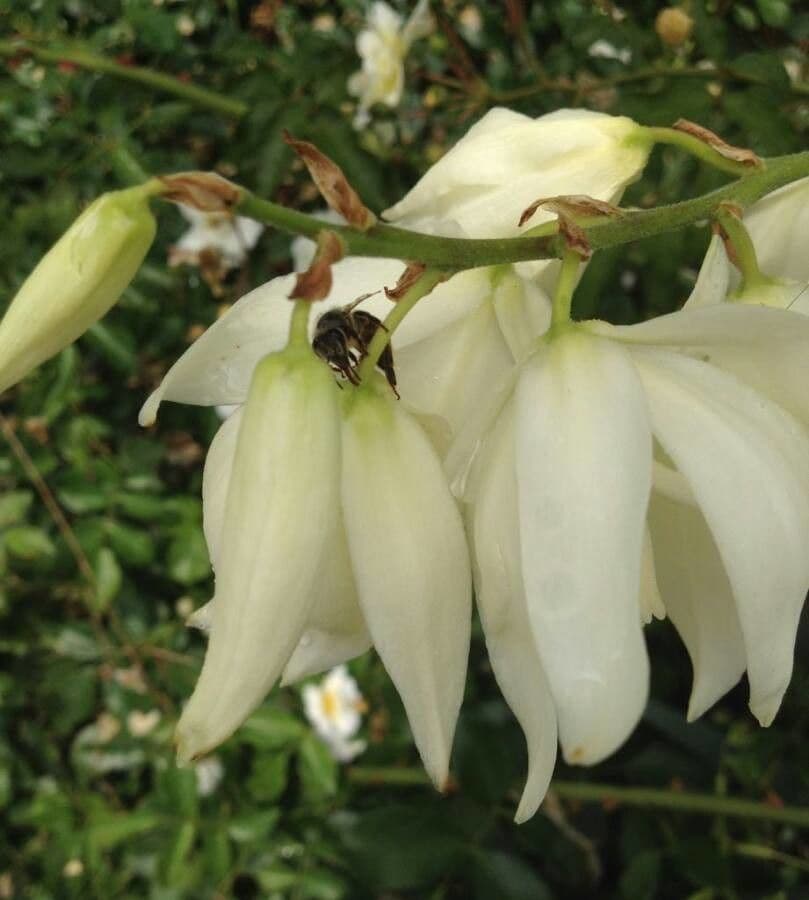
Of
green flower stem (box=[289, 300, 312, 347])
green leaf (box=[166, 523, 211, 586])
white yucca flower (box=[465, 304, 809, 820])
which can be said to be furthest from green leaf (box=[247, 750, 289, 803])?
green flower stem (box=[289, 300, 312, 347])

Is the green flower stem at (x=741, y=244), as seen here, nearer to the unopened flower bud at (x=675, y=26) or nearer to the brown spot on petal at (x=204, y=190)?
the brown spot on petal at (x=204, y=190)

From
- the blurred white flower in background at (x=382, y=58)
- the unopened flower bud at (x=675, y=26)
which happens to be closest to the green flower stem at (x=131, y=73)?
the blurred white flower in background at (x=382, y=58)

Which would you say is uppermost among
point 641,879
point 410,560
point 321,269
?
point 321,269

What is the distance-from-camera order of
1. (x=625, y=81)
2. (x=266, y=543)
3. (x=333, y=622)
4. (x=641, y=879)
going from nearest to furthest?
(x=266, y=543)
(x=333, y=622)
(x=625, y=81)
(x=641, y=879)

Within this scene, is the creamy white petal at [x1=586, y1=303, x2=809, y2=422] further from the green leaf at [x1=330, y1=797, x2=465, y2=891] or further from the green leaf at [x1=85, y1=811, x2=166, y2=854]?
the green leaf at [x1=85, y1=811, x2=166, y2=854]

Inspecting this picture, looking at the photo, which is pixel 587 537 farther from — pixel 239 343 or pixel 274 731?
pixel 274 731

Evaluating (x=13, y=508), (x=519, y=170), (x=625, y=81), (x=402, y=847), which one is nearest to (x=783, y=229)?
(x=519, y=170)
